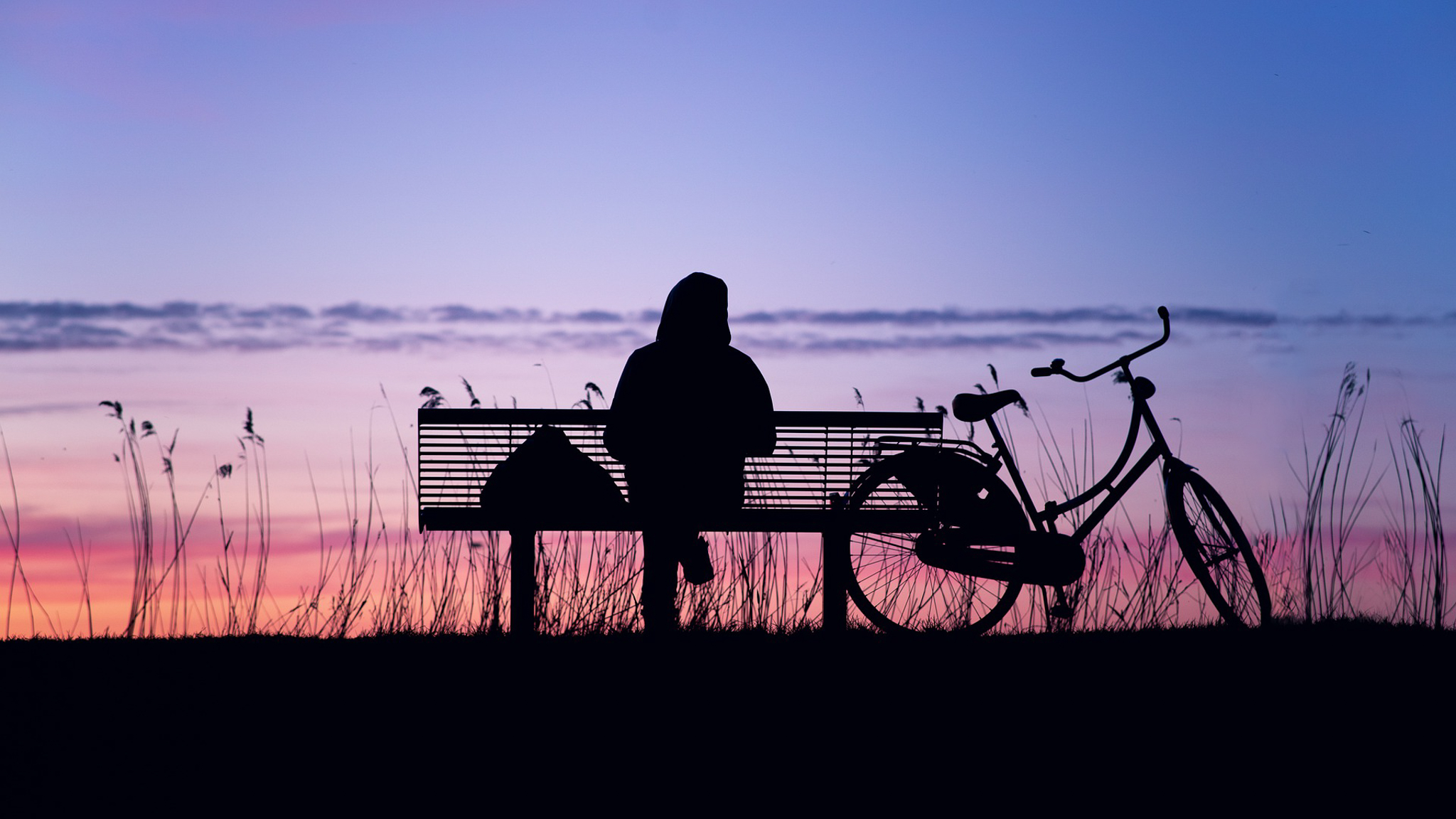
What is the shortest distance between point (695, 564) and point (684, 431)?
1.92 feet

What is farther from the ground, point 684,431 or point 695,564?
point 684,431

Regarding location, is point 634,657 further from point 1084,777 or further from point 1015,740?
point 1084,777

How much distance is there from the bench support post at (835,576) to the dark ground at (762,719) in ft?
1.25

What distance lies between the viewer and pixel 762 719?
12.9 feet

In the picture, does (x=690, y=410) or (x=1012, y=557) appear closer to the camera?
(x=690, y=410)

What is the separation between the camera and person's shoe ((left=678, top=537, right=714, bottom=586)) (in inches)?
211

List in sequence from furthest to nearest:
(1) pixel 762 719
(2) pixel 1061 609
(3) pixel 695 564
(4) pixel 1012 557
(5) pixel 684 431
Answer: (2) pixel 1061 609, (4) pixel 1012 557, (3) pixel 695 564, (5) pixel 684 431, (1) pixel 762 719

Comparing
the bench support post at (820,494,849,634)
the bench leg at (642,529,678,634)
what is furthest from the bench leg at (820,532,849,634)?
the bench leg at (642,529,678,634)

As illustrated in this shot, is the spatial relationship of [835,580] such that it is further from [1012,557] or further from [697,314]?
[697,314]

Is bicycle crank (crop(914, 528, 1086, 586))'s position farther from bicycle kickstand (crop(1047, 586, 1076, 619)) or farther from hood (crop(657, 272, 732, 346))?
hood (crop(657, 272, 732, 346))

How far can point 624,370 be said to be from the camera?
17.6 ft

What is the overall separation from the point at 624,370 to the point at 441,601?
170cm

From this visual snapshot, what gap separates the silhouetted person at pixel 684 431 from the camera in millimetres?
5270

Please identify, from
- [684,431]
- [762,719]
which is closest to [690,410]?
[684,431]
